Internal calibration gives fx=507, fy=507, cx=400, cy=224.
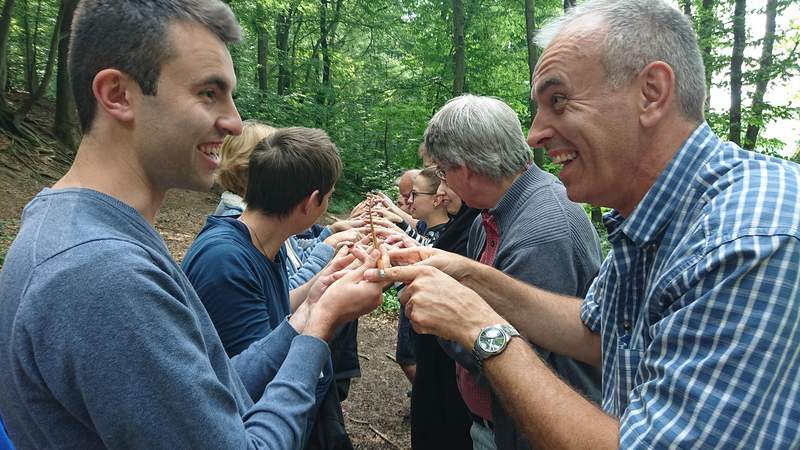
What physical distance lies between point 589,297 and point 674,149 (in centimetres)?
79

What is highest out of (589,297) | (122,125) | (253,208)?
(122,125)

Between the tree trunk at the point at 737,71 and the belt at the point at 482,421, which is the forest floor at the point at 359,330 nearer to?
the belt at the point at 482,421

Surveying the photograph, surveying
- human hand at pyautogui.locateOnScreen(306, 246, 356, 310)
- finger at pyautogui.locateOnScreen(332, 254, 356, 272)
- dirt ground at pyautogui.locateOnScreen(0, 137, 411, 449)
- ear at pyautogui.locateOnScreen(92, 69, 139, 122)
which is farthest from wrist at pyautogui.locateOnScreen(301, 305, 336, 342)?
dirt ground at pyautogui.locateOnScreen(0, 137, 411, 449)

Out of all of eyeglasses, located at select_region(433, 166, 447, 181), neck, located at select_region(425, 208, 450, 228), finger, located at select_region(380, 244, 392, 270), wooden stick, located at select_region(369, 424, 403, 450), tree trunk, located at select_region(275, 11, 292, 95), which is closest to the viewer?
finger, located at select_region(380, 244, 392, 270)

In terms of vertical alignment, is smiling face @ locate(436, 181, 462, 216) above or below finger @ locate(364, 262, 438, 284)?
below

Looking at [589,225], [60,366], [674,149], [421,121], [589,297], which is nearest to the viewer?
[60,366]

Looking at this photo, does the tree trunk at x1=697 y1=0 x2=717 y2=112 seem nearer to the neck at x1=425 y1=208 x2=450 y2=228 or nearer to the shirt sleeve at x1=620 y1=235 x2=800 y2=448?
the neck at x1=425 y1=208 x2=450 y2=228

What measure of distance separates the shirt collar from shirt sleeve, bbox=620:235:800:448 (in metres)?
0.31

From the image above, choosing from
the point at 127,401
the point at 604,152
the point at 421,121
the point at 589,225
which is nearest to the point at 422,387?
the point at 589,225

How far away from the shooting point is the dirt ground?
5086 millimetres

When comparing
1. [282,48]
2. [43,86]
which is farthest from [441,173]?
[282,48]

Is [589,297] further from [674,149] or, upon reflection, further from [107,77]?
[107,77]

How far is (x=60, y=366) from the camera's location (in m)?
1.06

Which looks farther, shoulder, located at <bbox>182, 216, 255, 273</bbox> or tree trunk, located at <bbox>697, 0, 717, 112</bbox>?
tree trunk, located at <bbox>697, 0, 717, 112</bbox>
